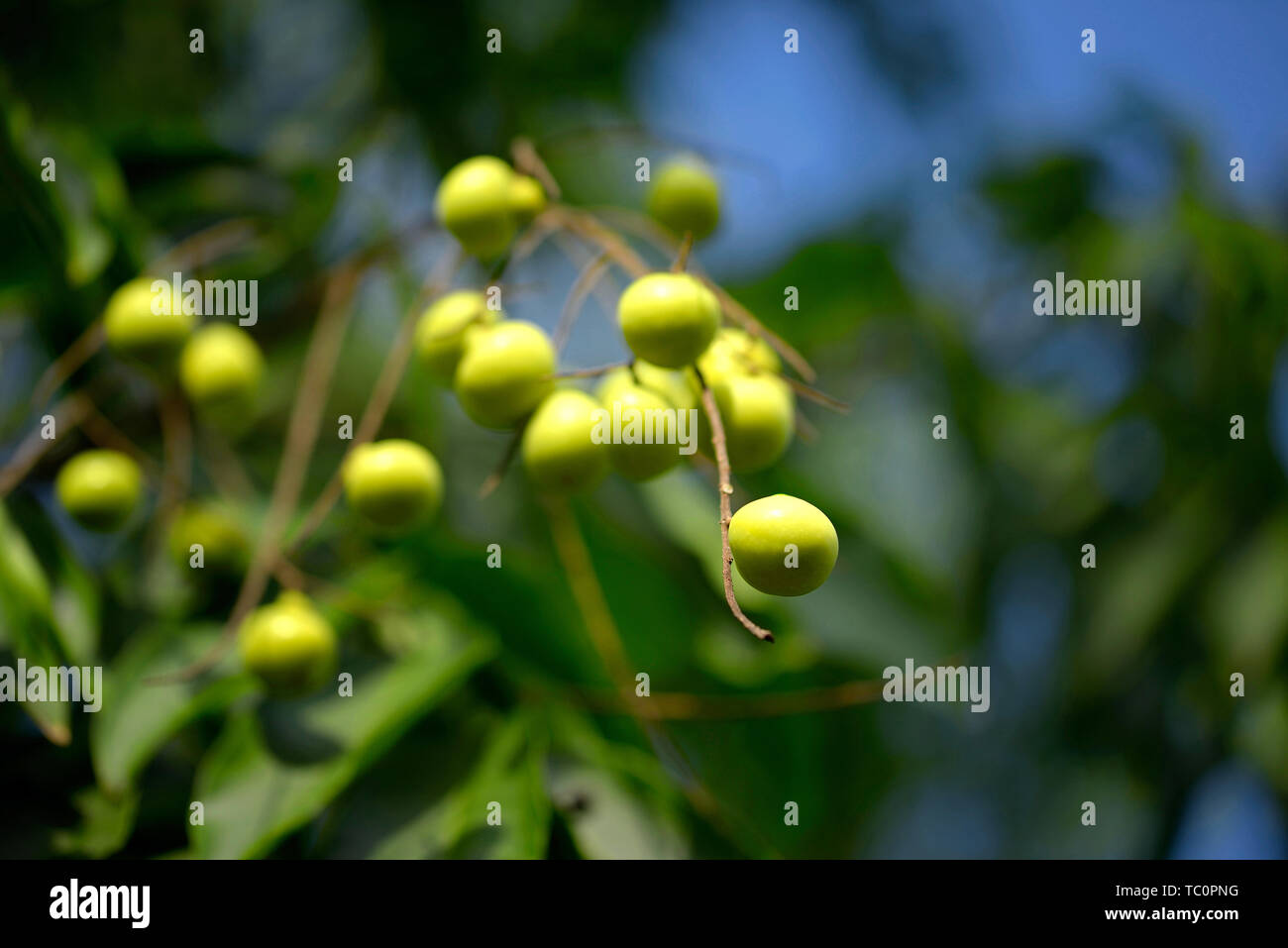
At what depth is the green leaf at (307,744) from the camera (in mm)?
554

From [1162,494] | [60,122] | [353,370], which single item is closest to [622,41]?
[353,370]

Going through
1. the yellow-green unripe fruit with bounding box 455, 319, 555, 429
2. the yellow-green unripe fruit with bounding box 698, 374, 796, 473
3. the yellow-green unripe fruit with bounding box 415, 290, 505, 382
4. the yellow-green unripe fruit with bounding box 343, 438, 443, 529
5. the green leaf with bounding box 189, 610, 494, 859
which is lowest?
the green leaf with bounding box 189, 610, 494, 859

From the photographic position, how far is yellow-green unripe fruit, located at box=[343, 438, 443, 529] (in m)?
0.58

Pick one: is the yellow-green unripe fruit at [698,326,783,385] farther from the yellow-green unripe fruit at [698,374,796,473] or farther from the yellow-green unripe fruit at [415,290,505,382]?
the yellow-green unripe fruit at [415,290,505,382]

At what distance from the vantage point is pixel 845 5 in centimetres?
136

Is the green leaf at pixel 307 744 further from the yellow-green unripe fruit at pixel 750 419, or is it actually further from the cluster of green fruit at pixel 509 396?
the yellow-green unripe fruit at pixel 750 419

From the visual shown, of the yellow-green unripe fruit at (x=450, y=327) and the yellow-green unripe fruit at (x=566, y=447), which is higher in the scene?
the yellow-green unripe fruit at (x=450, y=327)

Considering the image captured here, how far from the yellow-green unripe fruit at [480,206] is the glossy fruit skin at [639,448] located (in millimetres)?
133

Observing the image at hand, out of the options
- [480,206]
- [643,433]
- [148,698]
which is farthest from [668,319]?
[148,698]

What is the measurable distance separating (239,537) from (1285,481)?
0.98 meters

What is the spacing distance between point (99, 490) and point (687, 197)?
16.6 inches

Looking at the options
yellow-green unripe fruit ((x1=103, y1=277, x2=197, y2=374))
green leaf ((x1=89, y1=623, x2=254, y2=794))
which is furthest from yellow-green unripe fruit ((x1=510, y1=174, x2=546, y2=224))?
green leaf ((x1=89, y1=623, x2=254, y2=794))

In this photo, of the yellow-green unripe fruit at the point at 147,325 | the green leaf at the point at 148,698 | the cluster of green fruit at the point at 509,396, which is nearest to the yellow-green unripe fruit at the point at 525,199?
the cluster of green fruit at the point at 509,396

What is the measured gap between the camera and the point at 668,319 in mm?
454
